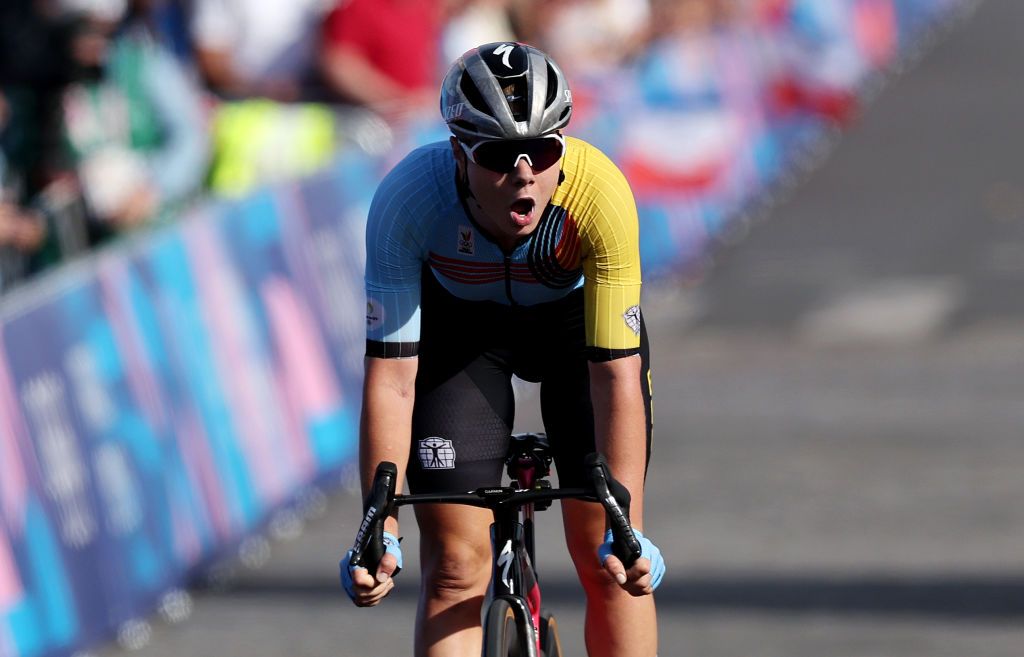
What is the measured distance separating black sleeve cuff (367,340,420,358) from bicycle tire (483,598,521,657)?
2.31 ft

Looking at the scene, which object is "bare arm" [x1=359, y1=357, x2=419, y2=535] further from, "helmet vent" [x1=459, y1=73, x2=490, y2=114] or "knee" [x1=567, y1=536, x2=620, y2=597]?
"helmet vent" [x1=459, y1=73, x2=490, y2=114]

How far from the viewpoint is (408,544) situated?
9625 mm

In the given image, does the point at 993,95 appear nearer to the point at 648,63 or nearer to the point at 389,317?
the point at 648,63

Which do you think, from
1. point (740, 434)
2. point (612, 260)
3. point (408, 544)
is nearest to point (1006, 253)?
point (740, 434)

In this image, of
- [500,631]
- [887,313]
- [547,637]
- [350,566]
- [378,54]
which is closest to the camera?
[350,566]

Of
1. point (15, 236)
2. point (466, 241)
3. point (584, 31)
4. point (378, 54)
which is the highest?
point (584, 31)

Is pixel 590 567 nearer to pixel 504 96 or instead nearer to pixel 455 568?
pixel 455 568

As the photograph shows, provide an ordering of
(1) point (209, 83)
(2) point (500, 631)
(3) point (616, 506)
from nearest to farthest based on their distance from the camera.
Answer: (3) point (616, 506) < (2) point (500, 631) < (1) point (209, 83)

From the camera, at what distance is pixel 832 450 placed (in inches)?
438

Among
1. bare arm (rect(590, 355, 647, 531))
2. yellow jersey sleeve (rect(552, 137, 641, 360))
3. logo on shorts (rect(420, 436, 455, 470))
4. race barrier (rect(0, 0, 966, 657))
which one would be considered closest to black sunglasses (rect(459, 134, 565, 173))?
yellow jersey sleeve (rect(552, 137, 641, 360))

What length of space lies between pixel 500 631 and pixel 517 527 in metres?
0.39

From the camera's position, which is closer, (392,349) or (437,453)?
(392,349)

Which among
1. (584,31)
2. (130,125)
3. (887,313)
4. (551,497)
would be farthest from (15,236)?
(584,31)

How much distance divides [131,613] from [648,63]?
9442 mm
